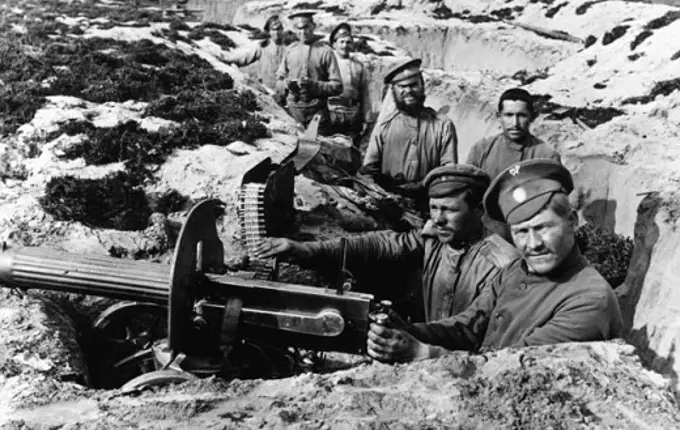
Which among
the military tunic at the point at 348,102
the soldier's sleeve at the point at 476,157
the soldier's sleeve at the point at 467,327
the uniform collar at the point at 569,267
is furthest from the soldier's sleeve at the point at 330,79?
the uniform collar at the point at 569,267

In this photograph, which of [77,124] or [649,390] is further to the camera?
[77,124]

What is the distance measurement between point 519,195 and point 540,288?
594 mm

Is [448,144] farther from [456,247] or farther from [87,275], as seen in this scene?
[87,275]

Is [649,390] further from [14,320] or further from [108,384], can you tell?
[14,320]

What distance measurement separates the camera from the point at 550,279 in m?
4.55

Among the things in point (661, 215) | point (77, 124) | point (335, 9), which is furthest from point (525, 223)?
point (335, 9)

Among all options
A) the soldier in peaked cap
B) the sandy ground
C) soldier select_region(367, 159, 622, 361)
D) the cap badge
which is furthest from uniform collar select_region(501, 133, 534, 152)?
the cap badge

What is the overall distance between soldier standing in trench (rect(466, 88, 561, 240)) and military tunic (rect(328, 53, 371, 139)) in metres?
4.67

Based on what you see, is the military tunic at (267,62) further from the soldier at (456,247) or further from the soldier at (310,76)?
the soldier at (456,247)

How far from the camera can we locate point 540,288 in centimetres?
458

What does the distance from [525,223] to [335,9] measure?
933 inches

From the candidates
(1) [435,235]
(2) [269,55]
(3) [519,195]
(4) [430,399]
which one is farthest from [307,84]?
(4) [430,399]

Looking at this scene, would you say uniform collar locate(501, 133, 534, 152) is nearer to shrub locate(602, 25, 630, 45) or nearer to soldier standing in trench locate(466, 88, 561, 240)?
soldier standing in trench locate(466, 88, 561, 240)

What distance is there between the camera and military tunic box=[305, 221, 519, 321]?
19.2ft
